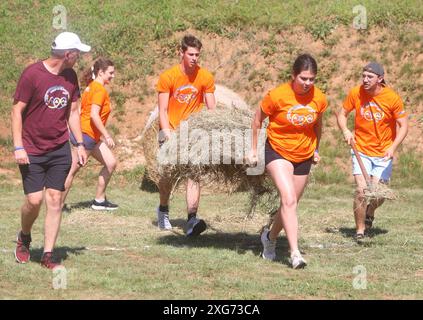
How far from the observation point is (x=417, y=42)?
17.8 m

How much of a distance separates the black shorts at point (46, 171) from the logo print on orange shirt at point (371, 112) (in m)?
3.85

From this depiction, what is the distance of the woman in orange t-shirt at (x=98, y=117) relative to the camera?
1227cm

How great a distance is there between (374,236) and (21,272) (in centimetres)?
450

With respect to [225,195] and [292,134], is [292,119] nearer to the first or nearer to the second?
[292,134]

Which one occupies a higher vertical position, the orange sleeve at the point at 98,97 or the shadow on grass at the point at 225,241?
the orange sleeve at the point at 98,97

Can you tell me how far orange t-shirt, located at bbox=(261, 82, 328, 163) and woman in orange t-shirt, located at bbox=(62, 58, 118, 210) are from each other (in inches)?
142

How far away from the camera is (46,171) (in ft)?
28.3

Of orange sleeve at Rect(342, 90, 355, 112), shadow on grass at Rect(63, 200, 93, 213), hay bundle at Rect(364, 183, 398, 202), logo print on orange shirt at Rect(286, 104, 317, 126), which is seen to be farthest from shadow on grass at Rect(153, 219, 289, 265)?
shadow on grass at Rect(63, 200, 93, 213)

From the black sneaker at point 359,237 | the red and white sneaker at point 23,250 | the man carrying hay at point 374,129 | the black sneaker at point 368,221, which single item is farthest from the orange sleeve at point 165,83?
the black sneaker at point 368,221

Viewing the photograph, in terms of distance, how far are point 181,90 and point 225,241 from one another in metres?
1.80

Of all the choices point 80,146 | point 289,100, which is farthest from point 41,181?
point 289,100

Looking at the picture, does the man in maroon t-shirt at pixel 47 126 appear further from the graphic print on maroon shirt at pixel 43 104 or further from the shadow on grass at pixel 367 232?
the shadow on grass at pixel 367 232

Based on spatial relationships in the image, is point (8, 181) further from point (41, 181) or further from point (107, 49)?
point (41, 181)
